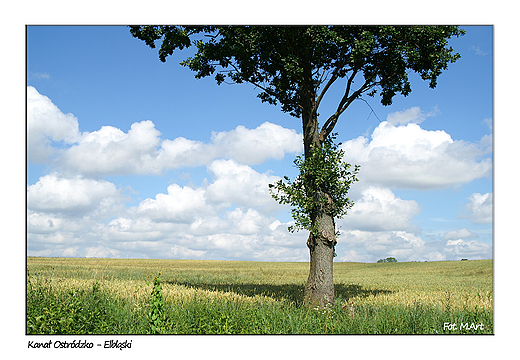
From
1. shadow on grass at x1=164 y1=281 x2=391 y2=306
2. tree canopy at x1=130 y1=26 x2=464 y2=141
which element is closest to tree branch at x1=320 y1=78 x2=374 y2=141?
tree canopy at x1=130 y1=26 x2=464 y2=141

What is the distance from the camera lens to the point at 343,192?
11852mm

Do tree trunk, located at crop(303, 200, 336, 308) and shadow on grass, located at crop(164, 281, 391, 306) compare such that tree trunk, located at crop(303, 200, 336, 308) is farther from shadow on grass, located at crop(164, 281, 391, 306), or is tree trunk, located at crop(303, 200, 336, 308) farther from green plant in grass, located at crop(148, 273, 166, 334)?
green plant in grass, located at crop(148, 273, 166, 334)

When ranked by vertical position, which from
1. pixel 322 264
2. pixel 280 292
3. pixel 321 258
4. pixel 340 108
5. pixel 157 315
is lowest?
pixel 280 292

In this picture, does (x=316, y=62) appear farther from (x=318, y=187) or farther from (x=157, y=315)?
(x=157, y=315)

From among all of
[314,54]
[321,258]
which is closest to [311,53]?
[314,54]

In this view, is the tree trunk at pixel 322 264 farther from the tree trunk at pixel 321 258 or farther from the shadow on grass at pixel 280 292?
the shadow on grass at pixel 280 292

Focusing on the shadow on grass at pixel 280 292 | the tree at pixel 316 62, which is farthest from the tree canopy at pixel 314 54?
the shadow on grass at pixel 280 292

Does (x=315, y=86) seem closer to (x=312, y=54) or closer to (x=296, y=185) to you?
(x=312, y=54)

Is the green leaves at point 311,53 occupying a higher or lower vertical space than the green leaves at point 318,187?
higher
